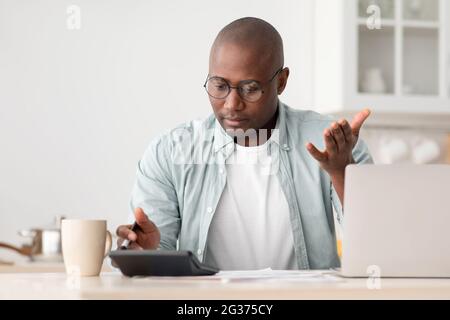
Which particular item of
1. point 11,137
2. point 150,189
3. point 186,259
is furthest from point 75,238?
point 11,137

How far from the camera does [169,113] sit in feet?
11.2

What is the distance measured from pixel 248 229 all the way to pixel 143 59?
1486 mm

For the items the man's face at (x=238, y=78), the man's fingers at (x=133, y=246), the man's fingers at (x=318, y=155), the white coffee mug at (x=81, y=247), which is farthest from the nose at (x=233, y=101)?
the white coffee mug at (x=81, y=247)

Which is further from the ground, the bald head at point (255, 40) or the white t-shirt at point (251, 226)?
the bald head at point (255, 40)

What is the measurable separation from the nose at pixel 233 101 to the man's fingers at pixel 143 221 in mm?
474

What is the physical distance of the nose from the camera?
2.03 metres

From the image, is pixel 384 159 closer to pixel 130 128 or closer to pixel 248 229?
pixel 130 128

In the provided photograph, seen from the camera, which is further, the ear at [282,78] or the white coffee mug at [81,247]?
the ear at [282,78]

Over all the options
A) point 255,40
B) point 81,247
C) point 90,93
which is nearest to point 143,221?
point 81,247

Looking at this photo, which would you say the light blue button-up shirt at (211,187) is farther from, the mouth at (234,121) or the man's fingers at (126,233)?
the man's fingers at (126,233)

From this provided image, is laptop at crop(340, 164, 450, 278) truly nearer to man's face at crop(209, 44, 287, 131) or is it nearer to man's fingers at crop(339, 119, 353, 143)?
man's fingers at crop(339, 119, 353, 143)

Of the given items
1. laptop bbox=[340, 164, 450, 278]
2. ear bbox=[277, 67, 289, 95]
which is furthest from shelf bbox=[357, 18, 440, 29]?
laptop bbox=[340, 164, 450, 278]

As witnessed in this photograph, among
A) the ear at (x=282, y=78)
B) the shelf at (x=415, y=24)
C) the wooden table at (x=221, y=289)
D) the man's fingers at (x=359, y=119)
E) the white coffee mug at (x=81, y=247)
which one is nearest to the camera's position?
the wooden table at (x=221, y=289)

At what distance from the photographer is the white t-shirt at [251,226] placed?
2092 millimetres
